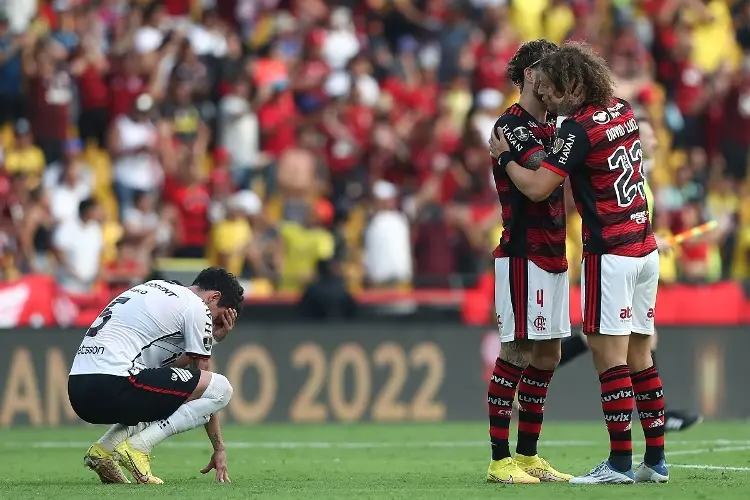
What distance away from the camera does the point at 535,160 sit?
8.78 meters

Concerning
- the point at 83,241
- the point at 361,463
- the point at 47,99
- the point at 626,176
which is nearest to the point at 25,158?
the point at 47,99

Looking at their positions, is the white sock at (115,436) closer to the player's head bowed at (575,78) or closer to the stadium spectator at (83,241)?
the player's head bowed at (575,78)

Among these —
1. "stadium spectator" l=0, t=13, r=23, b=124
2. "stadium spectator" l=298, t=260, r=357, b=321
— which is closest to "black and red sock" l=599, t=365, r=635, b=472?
"stadium spectator" l=298, t=260, r=357, b=321

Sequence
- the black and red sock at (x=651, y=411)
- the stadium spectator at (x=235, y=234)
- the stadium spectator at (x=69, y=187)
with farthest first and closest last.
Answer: the stadium spectator at (x=69, y=187)
the stadium spectator at (x=235, y=234)
the black and red sock at (x=651, y=411)

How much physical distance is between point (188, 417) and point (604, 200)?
9.18 ft

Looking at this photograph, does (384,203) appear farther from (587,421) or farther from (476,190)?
(587,421)

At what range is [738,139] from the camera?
22.1 m

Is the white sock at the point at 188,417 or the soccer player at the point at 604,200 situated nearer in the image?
the soccer player at the point at 604,200

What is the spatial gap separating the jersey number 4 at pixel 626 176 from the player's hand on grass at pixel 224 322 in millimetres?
2407

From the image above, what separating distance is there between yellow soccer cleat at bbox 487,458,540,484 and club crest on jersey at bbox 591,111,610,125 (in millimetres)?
2116

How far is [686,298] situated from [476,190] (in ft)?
11.2

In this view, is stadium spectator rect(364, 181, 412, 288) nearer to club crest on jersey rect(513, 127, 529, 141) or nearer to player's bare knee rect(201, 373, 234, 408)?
player's bare knee rect(201, 373, 234, 408)

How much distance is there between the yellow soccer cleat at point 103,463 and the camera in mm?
9164

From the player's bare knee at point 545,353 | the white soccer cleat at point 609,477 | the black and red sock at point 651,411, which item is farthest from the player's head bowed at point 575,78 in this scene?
the white soccer cleat at point 609,477
